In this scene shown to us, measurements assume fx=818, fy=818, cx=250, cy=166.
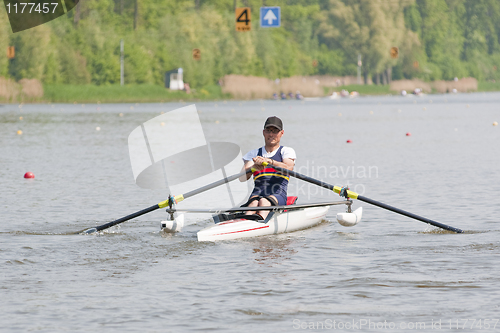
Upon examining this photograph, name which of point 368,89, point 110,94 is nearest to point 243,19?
point 110,94

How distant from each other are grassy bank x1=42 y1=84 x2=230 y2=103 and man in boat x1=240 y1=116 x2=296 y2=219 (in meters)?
66.3

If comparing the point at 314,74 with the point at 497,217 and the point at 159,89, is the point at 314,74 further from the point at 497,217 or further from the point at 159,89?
the point at 497,217

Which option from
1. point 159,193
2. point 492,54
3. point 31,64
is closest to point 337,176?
point 159,193

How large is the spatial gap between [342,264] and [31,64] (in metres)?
72.4

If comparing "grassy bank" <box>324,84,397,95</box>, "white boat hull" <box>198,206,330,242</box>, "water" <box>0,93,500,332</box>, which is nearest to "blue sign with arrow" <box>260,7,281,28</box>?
"water" <box>0,93,500,332</box>

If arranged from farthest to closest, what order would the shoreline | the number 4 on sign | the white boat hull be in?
the shoreline, the number 4 on sign, the white boat hull

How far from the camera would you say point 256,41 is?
107188 millimetres

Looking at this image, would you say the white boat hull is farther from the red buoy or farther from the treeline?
the treeline

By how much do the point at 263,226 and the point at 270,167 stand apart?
95cm

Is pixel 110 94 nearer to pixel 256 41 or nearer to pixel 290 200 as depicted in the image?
pixel 256 41

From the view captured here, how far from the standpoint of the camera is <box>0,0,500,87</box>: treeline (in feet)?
280

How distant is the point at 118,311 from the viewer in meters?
8.39

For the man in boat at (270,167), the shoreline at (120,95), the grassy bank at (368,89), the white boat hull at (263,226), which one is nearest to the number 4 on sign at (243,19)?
the white boat hull at (263,226)

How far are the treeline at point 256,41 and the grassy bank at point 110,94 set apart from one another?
11.6 feet
